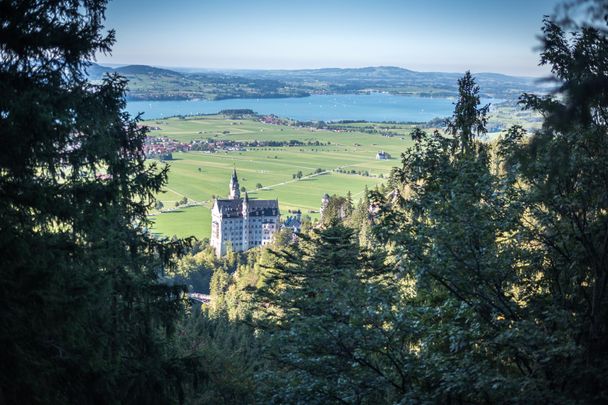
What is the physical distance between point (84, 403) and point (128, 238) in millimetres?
3679

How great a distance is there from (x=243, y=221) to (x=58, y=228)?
92.1 m

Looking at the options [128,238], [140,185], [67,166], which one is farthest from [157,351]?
[67,166]

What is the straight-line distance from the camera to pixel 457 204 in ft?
27.2

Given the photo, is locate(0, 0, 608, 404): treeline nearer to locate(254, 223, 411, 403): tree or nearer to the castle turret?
locate(254, 223, 411, 403): tree

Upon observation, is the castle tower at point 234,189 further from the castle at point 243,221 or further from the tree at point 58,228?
the tree at point 58,228

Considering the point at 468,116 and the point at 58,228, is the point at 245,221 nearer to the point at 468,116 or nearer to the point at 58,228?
the point at 468,116

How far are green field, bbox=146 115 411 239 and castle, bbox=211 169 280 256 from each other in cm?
316

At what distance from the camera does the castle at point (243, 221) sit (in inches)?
3661

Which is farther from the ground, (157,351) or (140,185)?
(140,185)

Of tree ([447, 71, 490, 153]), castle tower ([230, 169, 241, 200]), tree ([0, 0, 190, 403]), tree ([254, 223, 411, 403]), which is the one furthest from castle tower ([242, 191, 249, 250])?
tree ([0, 0, 190, 403])

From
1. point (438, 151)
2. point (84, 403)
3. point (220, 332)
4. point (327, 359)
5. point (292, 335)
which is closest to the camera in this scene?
point (84, 403)

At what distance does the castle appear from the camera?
93000 millimetres

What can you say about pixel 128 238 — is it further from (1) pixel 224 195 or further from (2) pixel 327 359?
(1) pixel 224 195

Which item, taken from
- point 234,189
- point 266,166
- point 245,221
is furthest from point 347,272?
point 266,166
